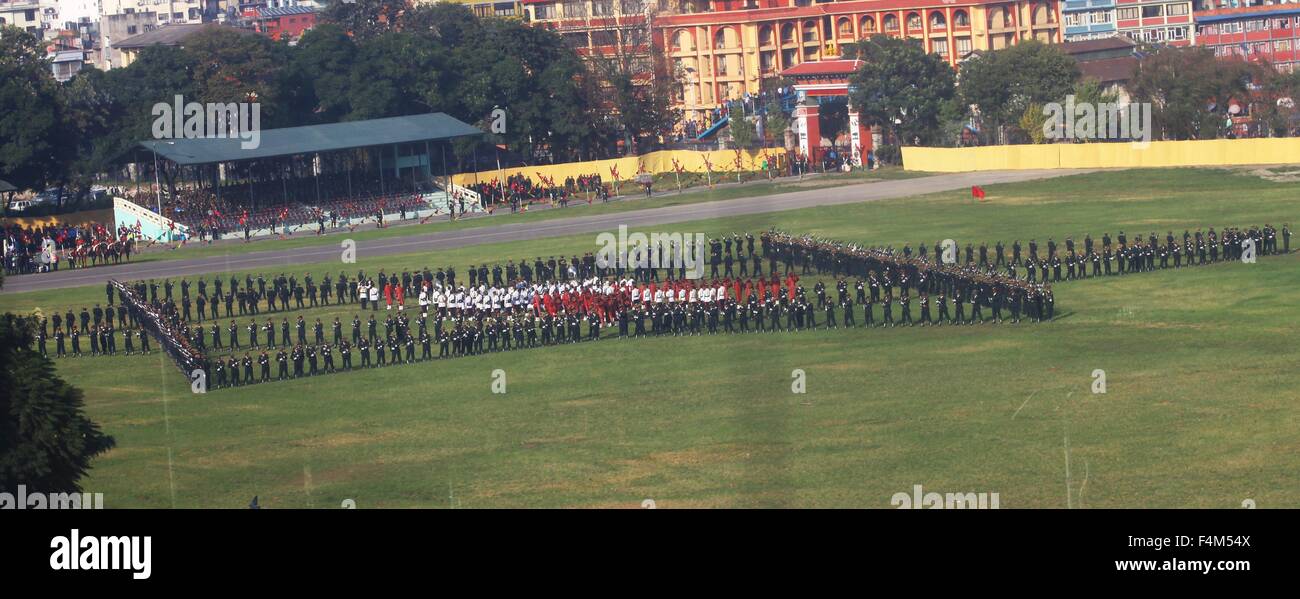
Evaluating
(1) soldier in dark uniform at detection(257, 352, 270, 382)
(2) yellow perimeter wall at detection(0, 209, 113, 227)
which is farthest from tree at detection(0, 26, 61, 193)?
(1) soldier in dark uniform at detection(257, 352, 270, 382)

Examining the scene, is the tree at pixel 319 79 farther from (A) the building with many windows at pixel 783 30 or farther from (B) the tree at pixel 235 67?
(A) the building with many windows at pixel 783 30

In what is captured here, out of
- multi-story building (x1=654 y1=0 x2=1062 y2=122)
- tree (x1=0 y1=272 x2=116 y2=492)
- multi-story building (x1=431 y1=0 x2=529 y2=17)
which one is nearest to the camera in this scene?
tree (x1=0 y1=272 x2=116 y2=492)

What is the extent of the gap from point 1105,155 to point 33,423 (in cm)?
6330

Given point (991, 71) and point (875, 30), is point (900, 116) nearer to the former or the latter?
point (991, 71)

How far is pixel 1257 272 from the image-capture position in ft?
145

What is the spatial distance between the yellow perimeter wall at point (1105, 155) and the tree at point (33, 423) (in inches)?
2425

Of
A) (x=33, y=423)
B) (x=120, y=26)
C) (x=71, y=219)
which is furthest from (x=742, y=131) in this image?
(x=120, y=26)

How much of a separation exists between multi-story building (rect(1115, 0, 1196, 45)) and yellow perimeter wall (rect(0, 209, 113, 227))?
89.2 metres

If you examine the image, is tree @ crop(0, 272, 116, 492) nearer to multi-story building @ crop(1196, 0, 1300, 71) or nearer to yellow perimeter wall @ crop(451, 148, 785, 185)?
yellow perimeter wall @ crop(451, 148, 785, 185)

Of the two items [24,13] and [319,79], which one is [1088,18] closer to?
[319,79]

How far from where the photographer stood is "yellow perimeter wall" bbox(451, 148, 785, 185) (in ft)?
293

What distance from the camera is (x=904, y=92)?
86.2 m

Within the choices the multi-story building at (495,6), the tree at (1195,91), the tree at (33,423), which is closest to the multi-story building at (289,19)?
the multi-story building at (495,6)
